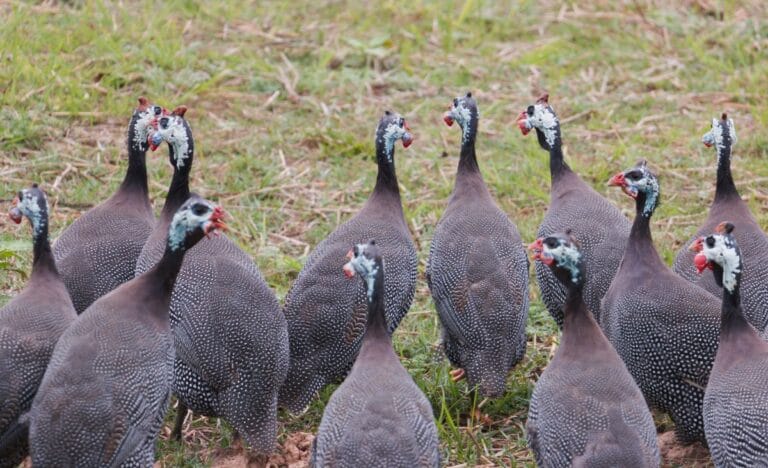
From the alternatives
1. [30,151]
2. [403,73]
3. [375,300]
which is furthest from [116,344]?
[403,73]

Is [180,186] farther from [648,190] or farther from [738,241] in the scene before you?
[738,241]

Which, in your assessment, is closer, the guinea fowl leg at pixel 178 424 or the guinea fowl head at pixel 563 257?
the guinea fowl head at pixel 563 257

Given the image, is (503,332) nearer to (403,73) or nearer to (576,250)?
(576,250)

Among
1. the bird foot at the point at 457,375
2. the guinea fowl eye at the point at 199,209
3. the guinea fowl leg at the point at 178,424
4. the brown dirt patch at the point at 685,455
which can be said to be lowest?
the guinea fowl leg at the point at 178,424

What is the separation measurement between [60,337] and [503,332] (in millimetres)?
1860

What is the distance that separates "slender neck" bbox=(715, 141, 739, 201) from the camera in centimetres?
618

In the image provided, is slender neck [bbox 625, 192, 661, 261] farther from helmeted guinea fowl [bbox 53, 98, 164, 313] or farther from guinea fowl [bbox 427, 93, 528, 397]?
helmeted guinea fowl [bbox 53, 98, 164, 313]

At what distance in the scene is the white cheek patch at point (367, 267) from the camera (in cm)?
498

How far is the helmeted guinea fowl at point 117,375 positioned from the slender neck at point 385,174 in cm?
146

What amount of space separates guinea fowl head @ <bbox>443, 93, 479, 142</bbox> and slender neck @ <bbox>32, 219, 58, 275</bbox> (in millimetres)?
2258

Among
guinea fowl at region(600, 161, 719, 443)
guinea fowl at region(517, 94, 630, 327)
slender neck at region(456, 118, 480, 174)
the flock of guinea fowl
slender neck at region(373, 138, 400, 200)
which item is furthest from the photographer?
slender neck at region(456, 118, 480, 174)

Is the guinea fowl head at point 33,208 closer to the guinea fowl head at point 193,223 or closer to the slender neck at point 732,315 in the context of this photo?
the guinea fowl head at point 193,223

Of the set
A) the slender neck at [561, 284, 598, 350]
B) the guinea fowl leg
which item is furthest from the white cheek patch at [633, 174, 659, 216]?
the guinea fowl leg

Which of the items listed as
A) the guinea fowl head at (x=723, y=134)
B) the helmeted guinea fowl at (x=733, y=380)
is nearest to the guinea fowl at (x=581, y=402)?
the helmeted guinea fowl at (x=733, y=380)
